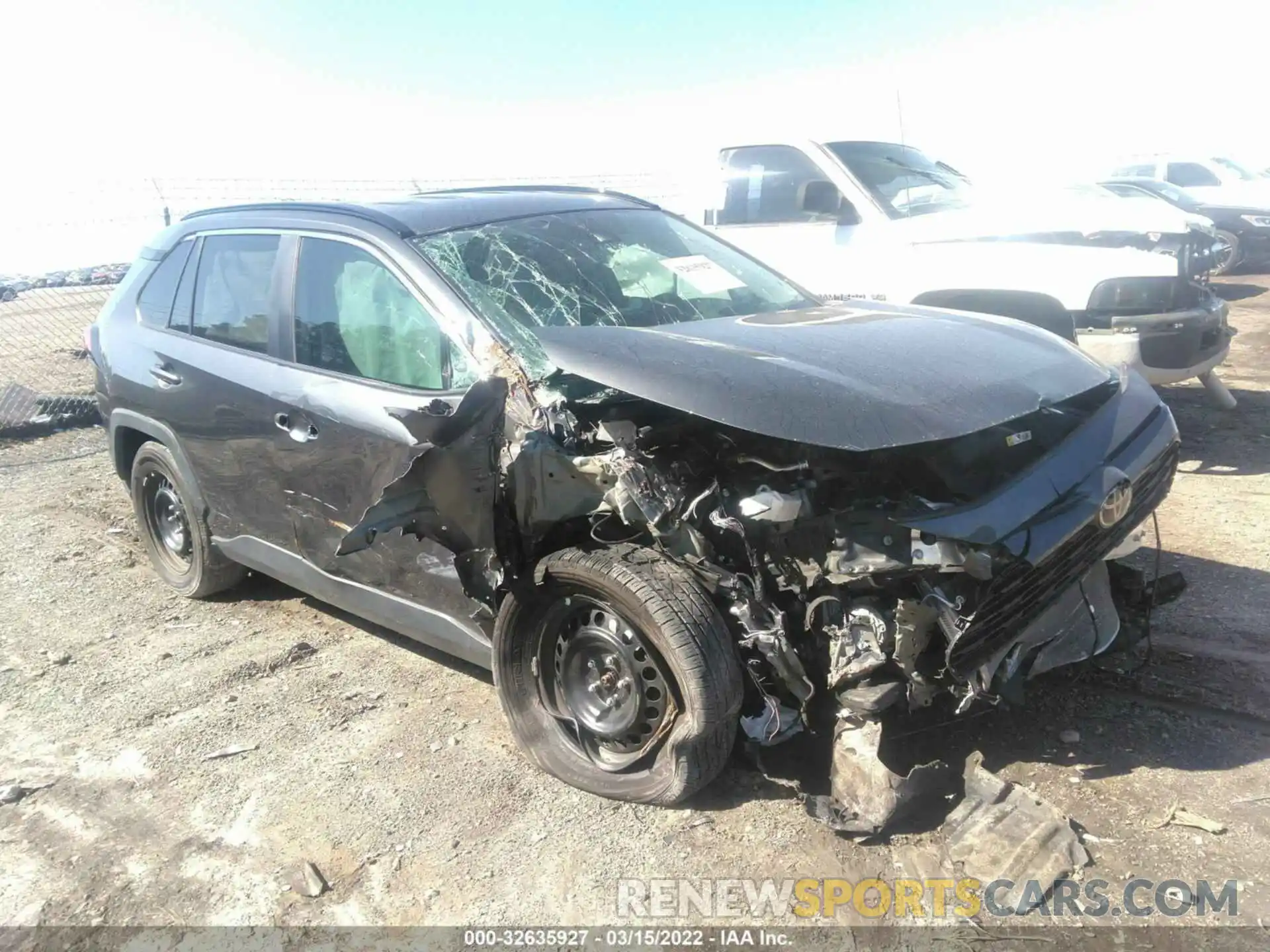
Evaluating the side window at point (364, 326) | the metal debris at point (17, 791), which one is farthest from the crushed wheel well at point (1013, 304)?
the metal debris at point (17, 791)

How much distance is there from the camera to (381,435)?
10.7 feet

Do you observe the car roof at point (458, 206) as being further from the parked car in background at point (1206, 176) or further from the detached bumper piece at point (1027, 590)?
the parked car in background at point (1206, 176)

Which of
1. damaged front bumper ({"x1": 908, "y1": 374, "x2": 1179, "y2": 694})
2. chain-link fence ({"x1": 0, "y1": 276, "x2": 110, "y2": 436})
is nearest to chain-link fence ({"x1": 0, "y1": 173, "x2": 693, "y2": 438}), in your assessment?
→ chain-link fence ({"x1": 0, "y1": 276, "x2": 110, "y2": 436})

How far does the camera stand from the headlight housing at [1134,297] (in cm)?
584

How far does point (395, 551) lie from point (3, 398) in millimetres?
7383

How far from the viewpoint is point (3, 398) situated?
884 centimetres

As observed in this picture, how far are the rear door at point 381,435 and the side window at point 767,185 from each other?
12.4ft

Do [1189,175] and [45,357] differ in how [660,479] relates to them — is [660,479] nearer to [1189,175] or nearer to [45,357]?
[45,357]

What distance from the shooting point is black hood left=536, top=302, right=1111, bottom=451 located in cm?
257

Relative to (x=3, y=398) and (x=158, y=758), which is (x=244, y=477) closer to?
(x=158, y=758)

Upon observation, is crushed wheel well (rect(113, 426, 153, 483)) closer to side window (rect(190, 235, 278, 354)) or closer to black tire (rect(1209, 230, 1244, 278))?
side window (rect(190, 235, 278, 354))

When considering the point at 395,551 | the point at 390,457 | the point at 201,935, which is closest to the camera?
the point at 201,935

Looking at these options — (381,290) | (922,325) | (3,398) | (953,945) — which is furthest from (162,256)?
(3,398)

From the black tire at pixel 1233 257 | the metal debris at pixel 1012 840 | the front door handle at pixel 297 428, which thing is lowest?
the black tire at pixel 1233 257
